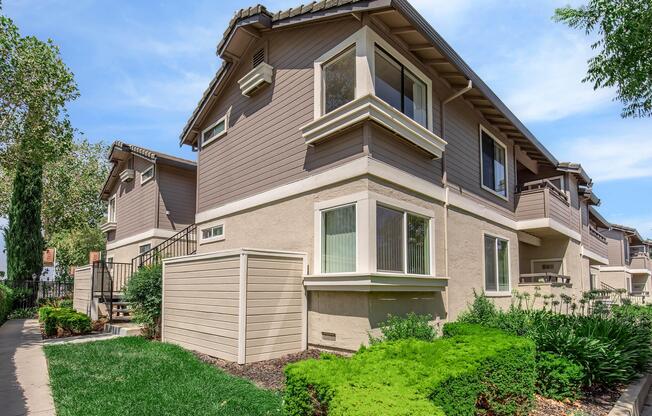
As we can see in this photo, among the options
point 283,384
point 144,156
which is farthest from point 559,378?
point 144,156

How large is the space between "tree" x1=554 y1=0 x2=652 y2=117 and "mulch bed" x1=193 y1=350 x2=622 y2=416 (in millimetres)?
6101

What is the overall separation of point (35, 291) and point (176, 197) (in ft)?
32.7

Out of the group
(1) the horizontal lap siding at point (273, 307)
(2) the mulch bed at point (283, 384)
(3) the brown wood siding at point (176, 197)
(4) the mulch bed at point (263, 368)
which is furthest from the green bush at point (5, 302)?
(1) the horizontal lap siding at point (273, 307)

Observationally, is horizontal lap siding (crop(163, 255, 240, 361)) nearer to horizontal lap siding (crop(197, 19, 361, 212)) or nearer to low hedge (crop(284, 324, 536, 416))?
horizontal lap siding (crop(197, 19, 361, 212))

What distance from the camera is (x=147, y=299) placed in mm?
10891

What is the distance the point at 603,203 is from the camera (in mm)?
23734

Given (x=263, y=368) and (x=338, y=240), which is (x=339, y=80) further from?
(x=263, y=368)

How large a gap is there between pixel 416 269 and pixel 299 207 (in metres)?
2.84

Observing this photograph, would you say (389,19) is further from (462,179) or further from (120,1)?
(120,1)

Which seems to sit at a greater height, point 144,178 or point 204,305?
point 144,178

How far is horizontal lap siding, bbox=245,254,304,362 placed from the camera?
7891 millimetres

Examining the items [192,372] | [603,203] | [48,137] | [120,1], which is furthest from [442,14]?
[603,203]

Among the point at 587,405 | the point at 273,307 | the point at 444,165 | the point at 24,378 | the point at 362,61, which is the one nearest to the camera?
the point at 587,405

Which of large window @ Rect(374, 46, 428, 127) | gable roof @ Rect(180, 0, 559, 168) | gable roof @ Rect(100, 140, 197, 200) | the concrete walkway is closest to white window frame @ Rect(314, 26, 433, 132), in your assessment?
large window @ Rect(374, 46, 428, 127)
